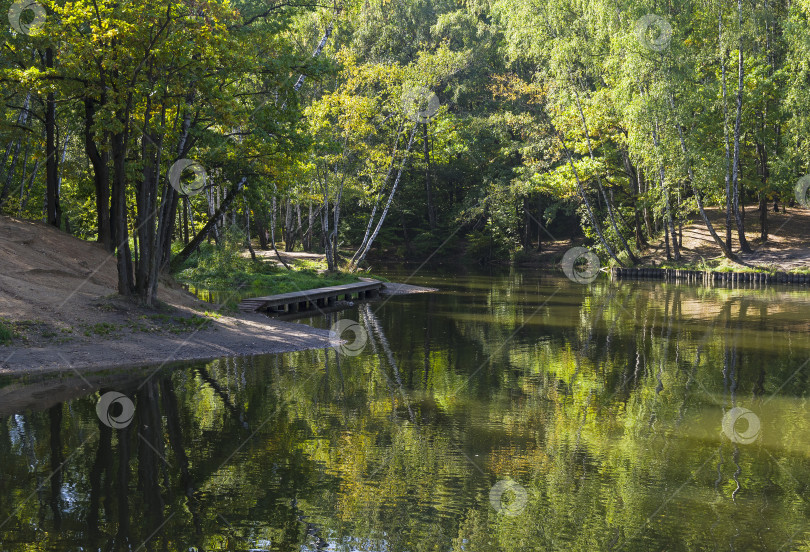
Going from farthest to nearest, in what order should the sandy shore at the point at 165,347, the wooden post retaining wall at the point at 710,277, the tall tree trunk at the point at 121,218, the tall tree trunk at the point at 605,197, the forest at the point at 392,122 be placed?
1. the tall tree trunk at the point at 605,197
2. the wooden post retaining wall at the point at 710,277
3. the tall tree trunk at the point at 121,218
4. the forest at the point at 392,122
5. the sandy shore at the point at 165,347

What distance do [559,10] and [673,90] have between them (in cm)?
664

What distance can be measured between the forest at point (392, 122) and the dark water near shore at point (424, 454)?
6.03 metres

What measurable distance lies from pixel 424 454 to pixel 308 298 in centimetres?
1532

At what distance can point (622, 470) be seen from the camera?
8.08 meters

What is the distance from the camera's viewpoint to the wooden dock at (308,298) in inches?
835

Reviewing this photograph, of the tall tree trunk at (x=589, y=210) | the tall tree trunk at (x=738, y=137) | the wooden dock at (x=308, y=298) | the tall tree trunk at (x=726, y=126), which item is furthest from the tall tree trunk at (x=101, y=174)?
the tall tree trunk at (x=738, y=137)

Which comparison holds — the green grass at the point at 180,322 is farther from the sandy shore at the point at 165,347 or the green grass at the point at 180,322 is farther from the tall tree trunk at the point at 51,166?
the tall tree trunk at the point at 51,166

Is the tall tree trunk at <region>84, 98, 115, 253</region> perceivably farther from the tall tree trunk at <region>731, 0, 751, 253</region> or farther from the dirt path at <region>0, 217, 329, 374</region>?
the tall tree trunk at <region>731, 0, 751, 253</region>

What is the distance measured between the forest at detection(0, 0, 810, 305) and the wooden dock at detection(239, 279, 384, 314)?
8.63ft

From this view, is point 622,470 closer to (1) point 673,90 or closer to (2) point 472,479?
(2) point 472,479

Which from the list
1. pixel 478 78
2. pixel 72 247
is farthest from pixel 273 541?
pixel 478 78

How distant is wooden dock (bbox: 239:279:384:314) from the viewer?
21209 millimetres

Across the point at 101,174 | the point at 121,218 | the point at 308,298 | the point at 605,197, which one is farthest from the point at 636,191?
the point at 121,218

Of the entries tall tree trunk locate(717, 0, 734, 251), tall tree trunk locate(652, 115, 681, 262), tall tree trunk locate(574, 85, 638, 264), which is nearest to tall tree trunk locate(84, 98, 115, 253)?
tall tree trunk locate(652, 115, 681, 262)
